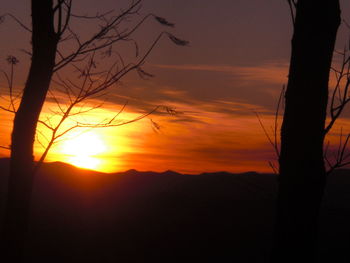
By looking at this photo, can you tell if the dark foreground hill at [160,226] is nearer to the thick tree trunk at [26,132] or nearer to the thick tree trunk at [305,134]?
the thick tree trunk at [26,132]

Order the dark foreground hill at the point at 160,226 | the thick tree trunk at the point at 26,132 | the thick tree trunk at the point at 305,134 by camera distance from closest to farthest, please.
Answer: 1. the thick tree trunk at the point at 305,134
2. the thick tree trunk at the point at 26,132
3. the dark foreground hill at the point at 160,226

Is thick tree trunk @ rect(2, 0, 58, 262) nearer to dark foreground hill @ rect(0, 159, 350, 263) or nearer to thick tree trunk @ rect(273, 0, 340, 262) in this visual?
thick tree trunk @ rect(273, 0, 340, 262)

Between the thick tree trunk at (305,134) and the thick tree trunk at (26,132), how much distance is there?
2993 millimetres

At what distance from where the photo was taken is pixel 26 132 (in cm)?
567

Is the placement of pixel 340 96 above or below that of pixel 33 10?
below

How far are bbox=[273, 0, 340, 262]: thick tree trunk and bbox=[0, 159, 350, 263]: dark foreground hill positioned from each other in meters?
4.27

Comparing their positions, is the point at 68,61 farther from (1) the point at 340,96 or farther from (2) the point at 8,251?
(1) the point at 340,96

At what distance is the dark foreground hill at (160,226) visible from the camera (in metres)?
9.52

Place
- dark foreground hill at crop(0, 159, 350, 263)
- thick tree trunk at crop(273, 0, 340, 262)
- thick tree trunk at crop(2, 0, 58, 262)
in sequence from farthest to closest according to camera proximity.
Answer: dark foreground hill at crop(0, 159, 350, 263) → thick tree trunk at crop(2, 0, 58, 262) → thick tree trunk at crop(273, 0, 340, 262)

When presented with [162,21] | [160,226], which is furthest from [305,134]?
[160,226]

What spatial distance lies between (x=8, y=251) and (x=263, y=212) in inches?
274

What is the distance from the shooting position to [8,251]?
5.63 meters

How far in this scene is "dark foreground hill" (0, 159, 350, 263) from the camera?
952 cm

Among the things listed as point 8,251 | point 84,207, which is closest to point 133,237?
point 84,207
